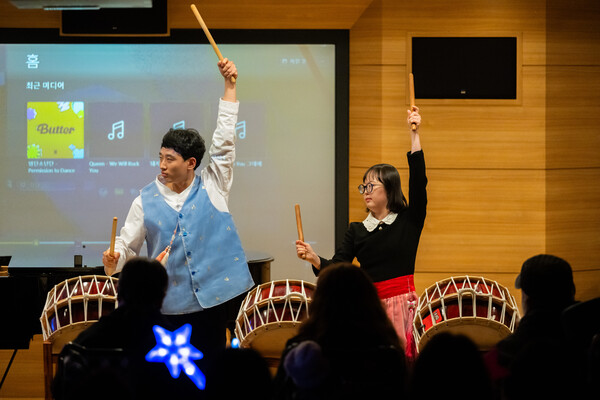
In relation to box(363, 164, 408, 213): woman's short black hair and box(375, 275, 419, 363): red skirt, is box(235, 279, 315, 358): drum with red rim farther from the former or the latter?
box(363, 164, 408, 213): woman's short black hair

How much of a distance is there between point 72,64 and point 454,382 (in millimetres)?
4260

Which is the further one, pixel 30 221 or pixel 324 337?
pixel 30 221

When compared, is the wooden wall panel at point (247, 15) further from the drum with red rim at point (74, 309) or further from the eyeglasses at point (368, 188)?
the drum with red rim at point (74, 309)

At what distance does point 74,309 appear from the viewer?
11.5 ft

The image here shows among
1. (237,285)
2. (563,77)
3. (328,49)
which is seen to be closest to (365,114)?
(328,49)

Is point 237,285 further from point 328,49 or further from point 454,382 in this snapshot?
point 328,49

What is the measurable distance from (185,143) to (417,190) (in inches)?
42.3

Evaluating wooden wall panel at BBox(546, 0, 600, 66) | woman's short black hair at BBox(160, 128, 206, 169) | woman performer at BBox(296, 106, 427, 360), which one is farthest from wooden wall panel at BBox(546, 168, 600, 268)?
woman's short black hair at BBox(160, 128, 206, 169)

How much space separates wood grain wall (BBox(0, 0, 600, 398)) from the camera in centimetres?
522

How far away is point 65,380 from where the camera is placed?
7.23 ft

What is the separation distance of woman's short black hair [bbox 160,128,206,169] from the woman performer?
606 millimetres

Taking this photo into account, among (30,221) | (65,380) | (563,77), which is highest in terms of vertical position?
(563,77)

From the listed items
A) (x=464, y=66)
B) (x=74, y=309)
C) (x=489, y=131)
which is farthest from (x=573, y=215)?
(x=74, y=309)

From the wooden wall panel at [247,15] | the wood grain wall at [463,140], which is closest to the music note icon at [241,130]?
the wooden wall panel at [247,15]
